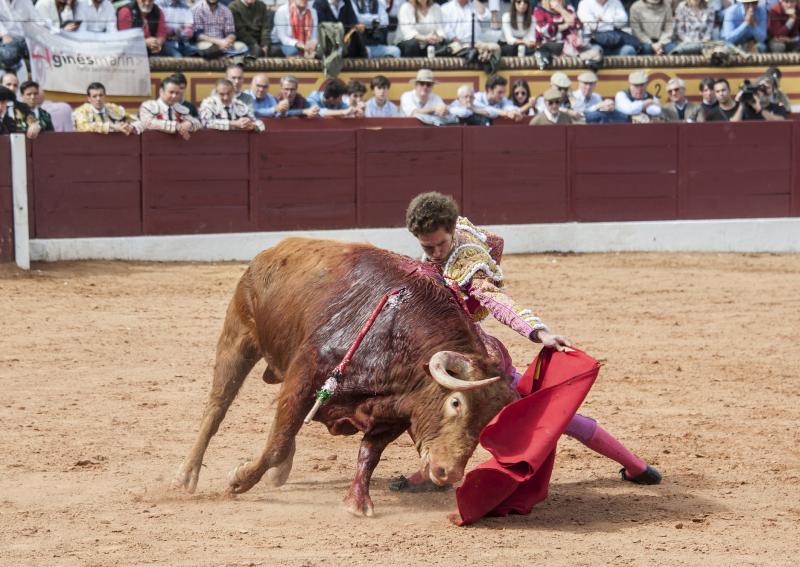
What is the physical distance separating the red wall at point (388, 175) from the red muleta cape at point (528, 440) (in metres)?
5.82

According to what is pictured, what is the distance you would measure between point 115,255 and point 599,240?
3.92m

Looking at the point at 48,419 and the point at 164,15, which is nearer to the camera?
the point at 48,419

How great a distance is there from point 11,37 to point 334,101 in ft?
8.25

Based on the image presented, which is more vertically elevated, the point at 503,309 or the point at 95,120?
the point at 95,120

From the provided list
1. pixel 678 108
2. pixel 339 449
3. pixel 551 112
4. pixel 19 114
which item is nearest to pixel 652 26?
pixel 678 108

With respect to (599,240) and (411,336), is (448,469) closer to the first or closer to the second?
(411,336)

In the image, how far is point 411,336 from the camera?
414 cm

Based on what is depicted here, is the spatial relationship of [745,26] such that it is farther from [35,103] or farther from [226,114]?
[35,103]

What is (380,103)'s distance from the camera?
10.8m

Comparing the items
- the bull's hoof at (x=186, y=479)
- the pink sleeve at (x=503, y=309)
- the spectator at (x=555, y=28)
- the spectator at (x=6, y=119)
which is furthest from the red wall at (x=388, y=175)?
the pink sleeve at (x=503, y=309)

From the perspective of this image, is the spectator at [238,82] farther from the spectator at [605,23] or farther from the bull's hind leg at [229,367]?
the bull's hind leg at [229,367]

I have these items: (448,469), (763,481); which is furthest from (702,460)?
(448,469)

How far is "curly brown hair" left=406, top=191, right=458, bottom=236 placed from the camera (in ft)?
13.2

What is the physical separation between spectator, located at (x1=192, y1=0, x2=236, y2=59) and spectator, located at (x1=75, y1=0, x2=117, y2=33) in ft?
2.48
